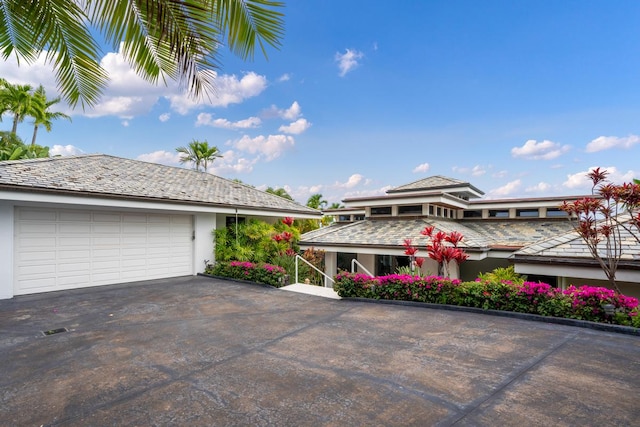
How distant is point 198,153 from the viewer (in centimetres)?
3522

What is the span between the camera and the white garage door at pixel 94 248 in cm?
1023

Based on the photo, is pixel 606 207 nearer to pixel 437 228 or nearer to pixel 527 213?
pixel 437 228

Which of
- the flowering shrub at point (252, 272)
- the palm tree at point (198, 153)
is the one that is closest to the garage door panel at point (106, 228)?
the flowering shrub at point (252, 272)

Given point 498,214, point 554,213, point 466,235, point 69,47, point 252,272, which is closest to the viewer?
point 69,47

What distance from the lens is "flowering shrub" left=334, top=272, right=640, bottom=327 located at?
22.5 ft

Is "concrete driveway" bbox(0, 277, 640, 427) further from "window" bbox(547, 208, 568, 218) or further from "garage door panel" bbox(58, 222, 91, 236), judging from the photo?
"window" bbox(547, 208, 568, 218)

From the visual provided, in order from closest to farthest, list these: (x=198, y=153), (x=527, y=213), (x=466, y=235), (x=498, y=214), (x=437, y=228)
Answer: (x=466, y=235) < (x=437, y=228) < (x=527, y=213) < (x=498, y=214) < (x=198, y=153)

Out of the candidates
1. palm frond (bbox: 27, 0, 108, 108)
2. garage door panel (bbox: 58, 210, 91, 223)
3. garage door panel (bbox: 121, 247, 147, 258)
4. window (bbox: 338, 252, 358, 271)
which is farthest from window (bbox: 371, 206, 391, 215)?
palm frond (bbox: 27, 0, 108, 108)

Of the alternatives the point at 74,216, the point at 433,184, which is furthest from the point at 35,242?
the point at 433,184

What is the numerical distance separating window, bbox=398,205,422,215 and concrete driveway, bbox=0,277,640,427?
8.73 m

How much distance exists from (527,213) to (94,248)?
2063 cm

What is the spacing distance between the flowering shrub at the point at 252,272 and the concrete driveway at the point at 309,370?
11.8ft

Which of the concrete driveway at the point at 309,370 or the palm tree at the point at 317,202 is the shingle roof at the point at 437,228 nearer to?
the concrete driveway at the point at 309,370

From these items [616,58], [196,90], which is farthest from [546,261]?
[616,58]
